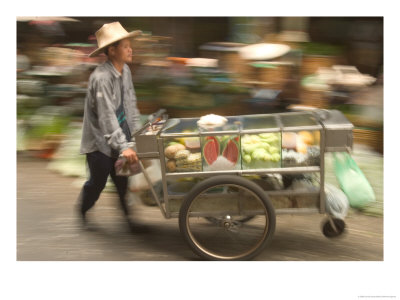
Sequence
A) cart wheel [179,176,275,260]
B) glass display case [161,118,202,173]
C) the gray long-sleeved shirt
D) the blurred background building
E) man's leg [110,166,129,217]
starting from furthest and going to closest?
1. the blurred background building
2. man's leg [110,166,129,217]
3. the gray long-sleeved shirt
4. glass display case [161,118,202,173]
5. cart wheel [179,176,275,260]

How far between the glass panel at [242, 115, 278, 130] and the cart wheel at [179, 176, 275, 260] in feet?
1.52

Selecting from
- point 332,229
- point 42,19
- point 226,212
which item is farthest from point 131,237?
point 42,19

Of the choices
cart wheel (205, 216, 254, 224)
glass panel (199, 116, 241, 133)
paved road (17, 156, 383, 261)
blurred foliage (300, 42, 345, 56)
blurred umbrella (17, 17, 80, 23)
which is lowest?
paved road (17, 156, 383, 261)

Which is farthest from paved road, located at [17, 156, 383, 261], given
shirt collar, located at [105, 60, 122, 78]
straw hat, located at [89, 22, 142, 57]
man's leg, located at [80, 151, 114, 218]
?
straw hat, located at [89, 22, 142, 57]

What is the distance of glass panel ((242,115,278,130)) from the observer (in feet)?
11.4

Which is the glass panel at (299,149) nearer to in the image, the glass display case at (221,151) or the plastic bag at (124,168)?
the glass display case at (221,151)

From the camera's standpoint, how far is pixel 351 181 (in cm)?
356

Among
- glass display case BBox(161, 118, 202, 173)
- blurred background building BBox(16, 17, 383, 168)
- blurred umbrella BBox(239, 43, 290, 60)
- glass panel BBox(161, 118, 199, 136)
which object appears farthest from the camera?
blurred umbrella BBox(239, 43, 290, 60)

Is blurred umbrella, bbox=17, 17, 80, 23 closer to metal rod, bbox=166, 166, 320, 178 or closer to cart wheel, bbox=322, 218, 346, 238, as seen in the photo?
metal rod, bbox=166, 166, 320, 178

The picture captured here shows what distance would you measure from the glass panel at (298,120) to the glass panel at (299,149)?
146mm

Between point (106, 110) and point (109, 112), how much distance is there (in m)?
0.03

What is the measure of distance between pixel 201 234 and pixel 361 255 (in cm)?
128

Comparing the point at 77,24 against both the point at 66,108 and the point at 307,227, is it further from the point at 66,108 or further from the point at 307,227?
the point at 307,227

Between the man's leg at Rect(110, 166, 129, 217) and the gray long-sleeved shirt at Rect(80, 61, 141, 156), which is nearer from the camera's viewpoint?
the gray long-sleeved shirt at Rect(80, 61, 141, 156)
